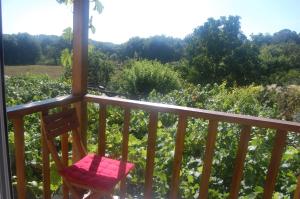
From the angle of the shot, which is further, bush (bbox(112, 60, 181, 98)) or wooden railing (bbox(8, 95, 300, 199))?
bush (bbox(112, 60, 181, 98))

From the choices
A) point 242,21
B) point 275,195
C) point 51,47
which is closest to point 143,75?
point 51,47

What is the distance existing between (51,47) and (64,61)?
0.77 ft

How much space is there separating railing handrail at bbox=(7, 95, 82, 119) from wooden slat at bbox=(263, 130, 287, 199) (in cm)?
148

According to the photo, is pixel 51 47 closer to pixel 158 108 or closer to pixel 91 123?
pixel 158 108

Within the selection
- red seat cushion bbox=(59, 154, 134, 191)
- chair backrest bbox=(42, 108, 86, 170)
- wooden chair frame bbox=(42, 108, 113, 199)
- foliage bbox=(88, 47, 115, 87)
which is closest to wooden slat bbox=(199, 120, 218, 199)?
red seat cushion bbox=(59, 154, 134, 191)

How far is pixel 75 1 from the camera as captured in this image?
2271 millimetres

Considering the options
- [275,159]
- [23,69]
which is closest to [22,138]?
[23,69]

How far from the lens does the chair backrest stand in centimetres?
201

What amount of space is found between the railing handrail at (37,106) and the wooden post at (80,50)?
0.30 ft

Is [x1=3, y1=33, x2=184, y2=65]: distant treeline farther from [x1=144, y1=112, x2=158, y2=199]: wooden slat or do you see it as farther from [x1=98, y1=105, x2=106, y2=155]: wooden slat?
[x1=144, y1=112, x2=158, y2=199]: wooden slat

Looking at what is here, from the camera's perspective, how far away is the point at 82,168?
213cm

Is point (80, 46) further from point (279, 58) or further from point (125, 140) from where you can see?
point (279, 58)

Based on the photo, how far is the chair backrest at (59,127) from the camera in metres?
2.01

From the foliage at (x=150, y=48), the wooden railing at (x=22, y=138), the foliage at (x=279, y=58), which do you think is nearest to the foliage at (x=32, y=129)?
the wooden railing at (x=22, y=138)
